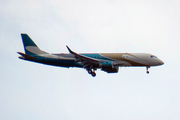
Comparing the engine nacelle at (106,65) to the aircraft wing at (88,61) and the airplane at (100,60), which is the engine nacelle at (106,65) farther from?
the aircraft wing at (88,61)

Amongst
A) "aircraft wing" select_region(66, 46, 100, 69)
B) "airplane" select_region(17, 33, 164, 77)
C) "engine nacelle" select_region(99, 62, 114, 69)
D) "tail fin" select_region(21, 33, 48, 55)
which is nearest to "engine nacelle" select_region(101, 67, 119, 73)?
"airplane" select_region(17, 33, 164, 77)

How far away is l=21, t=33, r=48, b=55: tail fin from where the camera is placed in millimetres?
58375

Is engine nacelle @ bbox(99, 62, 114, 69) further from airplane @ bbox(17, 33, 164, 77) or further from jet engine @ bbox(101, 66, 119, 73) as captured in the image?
jet engine @ bbox(101, 66, 119, 73)

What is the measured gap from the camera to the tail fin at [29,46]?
5838 centimetres

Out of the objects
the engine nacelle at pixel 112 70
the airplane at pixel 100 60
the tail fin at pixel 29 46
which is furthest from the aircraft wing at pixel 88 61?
the tail fin at pixel 29 46

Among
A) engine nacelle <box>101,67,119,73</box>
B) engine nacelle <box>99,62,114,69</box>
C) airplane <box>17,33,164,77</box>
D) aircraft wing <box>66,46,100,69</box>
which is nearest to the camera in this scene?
aircraft wing <box>66,46,100,69</box>

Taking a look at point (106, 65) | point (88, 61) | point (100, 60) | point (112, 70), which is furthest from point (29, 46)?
point (112, 70)

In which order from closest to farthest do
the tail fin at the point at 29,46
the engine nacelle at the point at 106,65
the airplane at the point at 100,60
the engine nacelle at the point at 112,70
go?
the engine nacelle at the point at 106,65
the airplane at the point at 100,60
the engine nacelle at the point at 112,70
the tail fin at the point at 29,46

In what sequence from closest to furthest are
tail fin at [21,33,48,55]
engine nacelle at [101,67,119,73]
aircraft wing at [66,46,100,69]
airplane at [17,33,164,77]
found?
1. aircraft wing at [66,46,100,69]
2. airplane at [17,33,164,77]
3. engine nacelle at [101,67,119,73]
4. tail fin at [21,33,48,55]

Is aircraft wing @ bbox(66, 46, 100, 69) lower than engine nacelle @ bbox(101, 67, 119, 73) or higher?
higher

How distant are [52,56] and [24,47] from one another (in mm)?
7112

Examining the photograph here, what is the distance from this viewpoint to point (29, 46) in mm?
59000

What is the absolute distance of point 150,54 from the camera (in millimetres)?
54500

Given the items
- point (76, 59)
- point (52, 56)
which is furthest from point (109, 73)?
point (52, 56)
